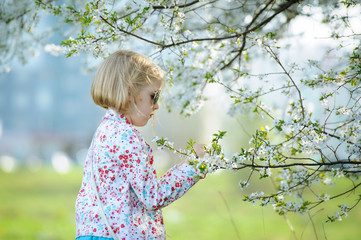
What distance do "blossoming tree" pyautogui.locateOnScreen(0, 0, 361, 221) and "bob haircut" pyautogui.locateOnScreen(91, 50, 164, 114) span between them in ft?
0.55

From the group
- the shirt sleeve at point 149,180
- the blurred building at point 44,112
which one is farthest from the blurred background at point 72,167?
the shirt sleeve at point 149,180

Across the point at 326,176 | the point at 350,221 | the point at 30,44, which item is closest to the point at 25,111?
the point at 350,221

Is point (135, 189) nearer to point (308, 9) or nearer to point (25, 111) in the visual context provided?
point (308, 9)

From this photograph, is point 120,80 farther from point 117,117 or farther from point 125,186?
point 125,186

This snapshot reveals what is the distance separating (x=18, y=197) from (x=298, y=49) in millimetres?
16008

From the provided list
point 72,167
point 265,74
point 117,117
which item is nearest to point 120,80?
point 117,117

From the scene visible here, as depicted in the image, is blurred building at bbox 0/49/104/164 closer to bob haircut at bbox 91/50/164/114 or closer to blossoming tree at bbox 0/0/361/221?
blossoming tree at bbox 0/0/361/221

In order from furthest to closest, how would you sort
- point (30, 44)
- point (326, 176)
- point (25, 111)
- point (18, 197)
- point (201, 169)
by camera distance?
point (25, 111), point (18, 197), point (30, 44), point (326, 176), point (201, 169)

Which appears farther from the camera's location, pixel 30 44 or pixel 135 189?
pixel 30 44

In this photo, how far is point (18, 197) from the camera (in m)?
17.9

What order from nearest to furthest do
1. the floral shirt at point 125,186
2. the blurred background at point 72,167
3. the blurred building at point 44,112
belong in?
the floral shirt at point 125,186 < the blurred background at point 72,167 < the blurred building at point 44,112

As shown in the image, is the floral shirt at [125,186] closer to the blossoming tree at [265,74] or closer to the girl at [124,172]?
the girl at [124,172]

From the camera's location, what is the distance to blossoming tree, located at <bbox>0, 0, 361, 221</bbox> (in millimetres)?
2275

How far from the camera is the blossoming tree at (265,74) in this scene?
7.47 ft
